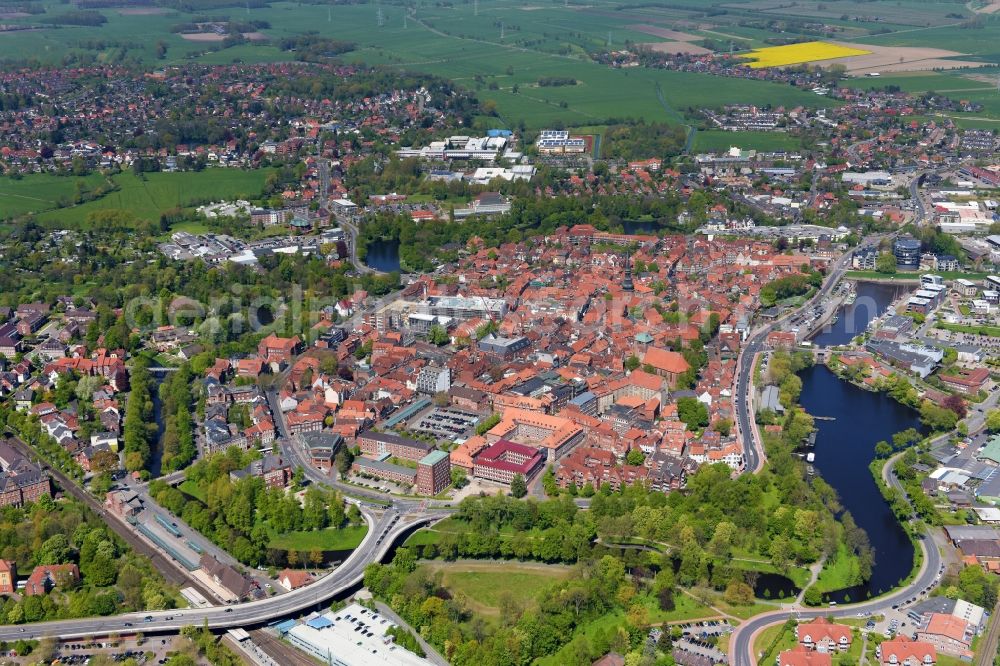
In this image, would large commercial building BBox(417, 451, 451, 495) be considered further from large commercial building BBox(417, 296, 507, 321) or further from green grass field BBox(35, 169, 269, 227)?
green grass field BBox(35, 169, 269, 227)

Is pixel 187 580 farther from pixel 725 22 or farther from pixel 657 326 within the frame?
pixel 725 22

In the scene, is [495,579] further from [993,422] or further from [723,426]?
[993,422]

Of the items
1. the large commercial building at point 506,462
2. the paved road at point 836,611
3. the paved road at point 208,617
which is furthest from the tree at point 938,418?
the paved road at point 208,617

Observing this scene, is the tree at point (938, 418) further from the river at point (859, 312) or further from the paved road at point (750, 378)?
the river at point (859, 312)

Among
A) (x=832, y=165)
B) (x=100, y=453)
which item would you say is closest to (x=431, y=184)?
(x=832, y=165)

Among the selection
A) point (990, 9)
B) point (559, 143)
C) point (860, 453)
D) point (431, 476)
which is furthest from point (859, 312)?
point (990, 9)

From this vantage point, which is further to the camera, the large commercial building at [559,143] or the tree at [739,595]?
the large commercial building at [559,143]
